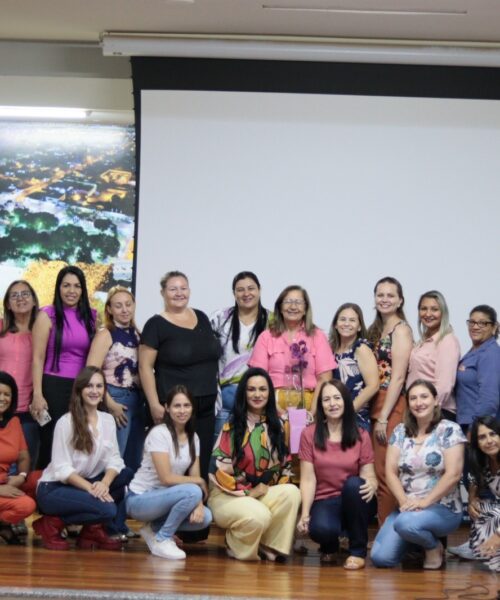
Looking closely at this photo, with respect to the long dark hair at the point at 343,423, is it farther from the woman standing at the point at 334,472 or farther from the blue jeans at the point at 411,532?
the blue jeans at the point at 411,532

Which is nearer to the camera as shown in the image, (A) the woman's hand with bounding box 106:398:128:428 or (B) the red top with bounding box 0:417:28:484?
(B) the red top with bounding box 0:417:28:484

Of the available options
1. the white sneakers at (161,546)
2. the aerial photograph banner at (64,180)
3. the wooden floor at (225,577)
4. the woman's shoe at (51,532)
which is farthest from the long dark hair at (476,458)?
the aerial photograph banner at (64,180)

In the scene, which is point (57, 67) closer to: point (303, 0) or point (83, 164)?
point (83, 164)

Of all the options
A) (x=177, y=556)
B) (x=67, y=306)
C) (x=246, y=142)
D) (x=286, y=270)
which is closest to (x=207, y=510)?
(x=177, y=556)

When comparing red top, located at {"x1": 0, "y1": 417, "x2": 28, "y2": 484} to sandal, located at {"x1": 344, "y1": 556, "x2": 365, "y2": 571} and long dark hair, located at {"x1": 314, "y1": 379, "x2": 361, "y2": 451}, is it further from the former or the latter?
sandal, located at {"x1": 344, "y1": 556, "x2": 365, "y2": 571}

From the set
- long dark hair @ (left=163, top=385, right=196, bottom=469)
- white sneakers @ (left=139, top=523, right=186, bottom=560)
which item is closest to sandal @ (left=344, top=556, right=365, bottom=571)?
white sneakers @ (left=139, top=523, right=186, bottom=560)

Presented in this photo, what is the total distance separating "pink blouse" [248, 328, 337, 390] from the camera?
5508 millimetres

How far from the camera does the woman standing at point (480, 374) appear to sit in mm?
5551

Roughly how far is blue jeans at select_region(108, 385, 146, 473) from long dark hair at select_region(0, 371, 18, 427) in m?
0.49

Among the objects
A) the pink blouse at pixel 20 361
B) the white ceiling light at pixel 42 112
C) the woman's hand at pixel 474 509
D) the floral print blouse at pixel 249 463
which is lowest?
the woman's hand at pixel 474 509

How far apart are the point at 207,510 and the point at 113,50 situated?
3209mm

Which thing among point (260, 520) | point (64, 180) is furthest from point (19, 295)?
point (64, 180)

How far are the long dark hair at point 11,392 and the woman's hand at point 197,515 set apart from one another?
1.04m

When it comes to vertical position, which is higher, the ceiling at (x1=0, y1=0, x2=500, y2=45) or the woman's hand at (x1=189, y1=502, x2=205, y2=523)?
the ceiling at (x1=0, y1=0, x2=500, y2=45)
